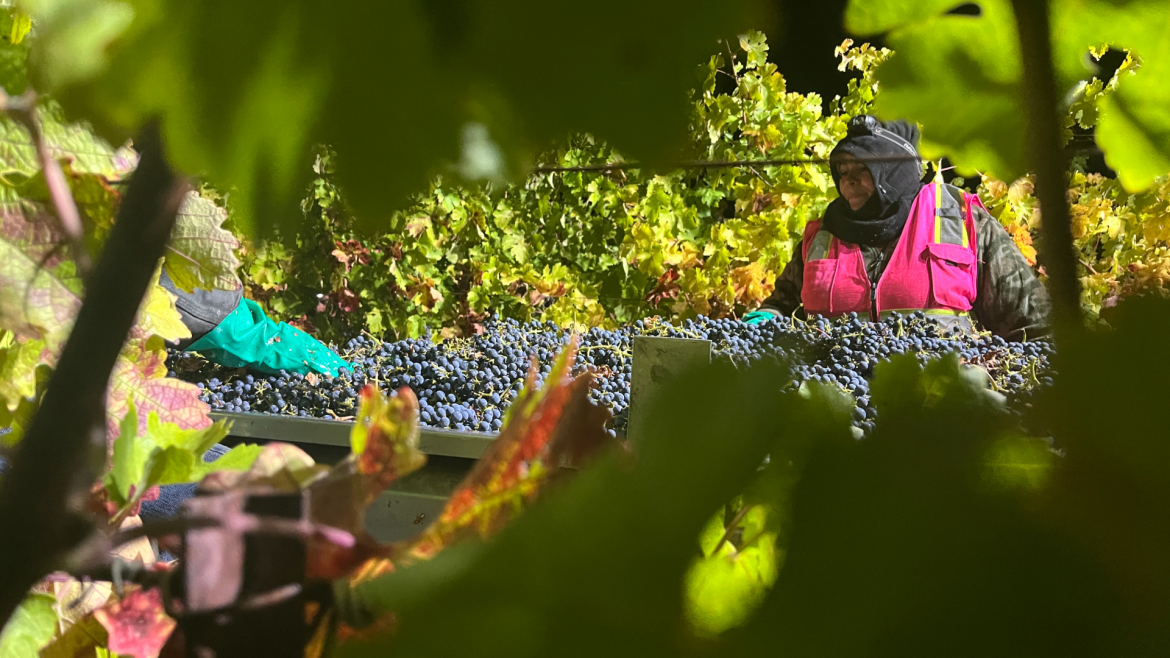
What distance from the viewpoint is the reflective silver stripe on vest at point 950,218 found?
1.33 metres

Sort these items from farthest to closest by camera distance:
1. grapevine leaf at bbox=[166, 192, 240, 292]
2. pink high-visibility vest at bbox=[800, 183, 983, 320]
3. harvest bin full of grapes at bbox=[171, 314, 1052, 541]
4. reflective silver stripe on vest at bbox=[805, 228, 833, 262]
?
reflective silver stripe on vest at bbox=[805, 228, 833, 262] < pink high-visibility vest at bbox=[800, 183, 983, 320] < harvest bin full of grapes at bbox=[171, 314, 1052, 541] < grapevine leaf at bbox=[166, 192, 240, 292]

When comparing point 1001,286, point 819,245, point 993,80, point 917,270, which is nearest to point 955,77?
point 993,80

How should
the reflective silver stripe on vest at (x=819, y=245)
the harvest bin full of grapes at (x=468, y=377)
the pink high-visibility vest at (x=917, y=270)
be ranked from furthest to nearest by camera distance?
the reflective silver stripe on vest at (x=819, y=245) < the pink high-visibility vest at (x=917, y=270) < the harvest bin full of grapes at (x=468, y=377)

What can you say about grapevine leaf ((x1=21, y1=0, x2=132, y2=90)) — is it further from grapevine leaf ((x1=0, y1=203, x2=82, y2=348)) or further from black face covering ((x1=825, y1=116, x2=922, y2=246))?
black face covering ((x1=825, y1=116, x2=922, y2=246))

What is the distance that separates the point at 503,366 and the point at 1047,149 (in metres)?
1.20

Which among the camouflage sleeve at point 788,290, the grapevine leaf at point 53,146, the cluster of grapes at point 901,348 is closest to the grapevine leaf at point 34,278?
the grapevine leaf at point 53,146

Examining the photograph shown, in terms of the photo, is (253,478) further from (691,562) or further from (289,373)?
(289,373)

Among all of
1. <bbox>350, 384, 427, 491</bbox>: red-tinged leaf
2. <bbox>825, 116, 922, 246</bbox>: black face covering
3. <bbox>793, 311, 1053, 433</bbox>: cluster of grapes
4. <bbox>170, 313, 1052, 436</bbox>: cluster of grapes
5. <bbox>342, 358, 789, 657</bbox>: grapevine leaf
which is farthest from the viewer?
<bbox>825, 116, 922, 246</bbox>: black face covering

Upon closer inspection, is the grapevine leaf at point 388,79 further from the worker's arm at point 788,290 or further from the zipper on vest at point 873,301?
the worker's arm at point 788,290

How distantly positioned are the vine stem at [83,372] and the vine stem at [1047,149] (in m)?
0.10

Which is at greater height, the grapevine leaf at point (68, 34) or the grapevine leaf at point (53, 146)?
the grapevine leaf at point (53, 146)

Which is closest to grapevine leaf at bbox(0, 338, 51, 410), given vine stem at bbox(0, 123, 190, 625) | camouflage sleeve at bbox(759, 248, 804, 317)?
vine stem at bbox(0, 123, 190, 625)

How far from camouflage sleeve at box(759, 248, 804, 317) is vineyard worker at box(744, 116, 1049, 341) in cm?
4

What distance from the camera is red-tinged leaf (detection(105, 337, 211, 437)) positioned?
0.32 meters
